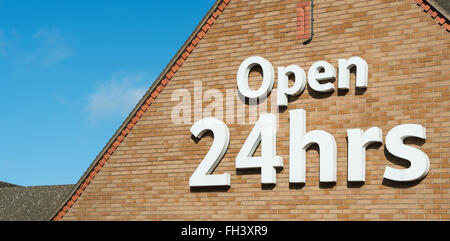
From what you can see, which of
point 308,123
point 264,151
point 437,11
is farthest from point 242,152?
point 437,11

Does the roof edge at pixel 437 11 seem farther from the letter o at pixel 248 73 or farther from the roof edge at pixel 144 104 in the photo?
the roof edge at pixel 144 104

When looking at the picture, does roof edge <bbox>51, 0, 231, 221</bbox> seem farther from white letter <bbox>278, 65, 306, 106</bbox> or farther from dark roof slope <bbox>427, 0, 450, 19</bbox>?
dark roof slope <bbox>427, 0, 450, 19</bbox>

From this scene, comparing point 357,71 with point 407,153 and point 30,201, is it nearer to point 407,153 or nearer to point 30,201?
point 407,153

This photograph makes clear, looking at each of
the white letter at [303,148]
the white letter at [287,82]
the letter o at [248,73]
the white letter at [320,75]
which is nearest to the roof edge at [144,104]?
the letter o at [248,73]

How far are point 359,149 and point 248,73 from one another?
171 inches

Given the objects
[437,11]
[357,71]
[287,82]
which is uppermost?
[437,11]

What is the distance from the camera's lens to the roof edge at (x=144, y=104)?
2139 centimetres

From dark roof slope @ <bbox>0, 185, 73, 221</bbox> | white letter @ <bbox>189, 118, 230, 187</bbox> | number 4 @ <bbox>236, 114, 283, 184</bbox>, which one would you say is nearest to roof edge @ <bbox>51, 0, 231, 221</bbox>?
white letter @ <bbox>189, 118, 230, 187</bbox>

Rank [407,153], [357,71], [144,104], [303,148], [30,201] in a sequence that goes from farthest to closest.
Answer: [30,201] < [144,104] < [303,148] < [357,71] < [407,153]

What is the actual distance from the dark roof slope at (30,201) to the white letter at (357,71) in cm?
1606

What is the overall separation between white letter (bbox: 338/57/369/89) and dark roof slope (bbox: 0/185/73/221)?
52.7ft

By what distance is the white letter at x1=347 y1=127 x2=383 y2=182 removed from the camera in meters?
18.0

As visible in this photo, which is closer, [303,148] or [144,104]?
[303,148]

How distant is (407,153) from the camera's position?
17.5m
